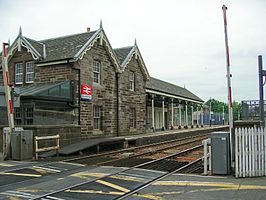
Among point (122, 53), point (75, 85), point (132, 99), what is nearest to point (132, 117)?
point (132, 99)

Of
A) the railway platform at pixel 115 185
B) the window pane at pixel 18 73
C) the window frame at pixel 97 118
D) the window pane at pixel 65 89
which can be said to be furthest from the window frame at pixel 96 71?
the railway platform at pixel 115 185

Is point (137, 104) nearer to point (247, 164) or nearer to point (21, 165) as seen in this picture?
point (21, 165)

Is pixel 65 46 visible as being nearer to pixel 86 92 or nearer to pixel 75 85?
pixel 75 85

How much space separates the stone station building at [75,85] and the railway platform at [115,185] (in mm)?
5524

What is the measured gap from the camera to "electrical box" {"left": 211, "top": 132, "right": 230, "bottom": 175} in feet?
28.8

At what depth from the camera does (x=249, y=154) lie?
27.5ft

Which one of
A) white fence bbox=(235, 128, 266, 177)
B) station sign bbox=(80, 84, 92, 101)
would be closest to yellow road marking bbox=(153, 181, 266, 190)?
white fence bbox=(235, 128, 266, 177)

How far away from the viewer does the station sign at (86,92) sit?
18.5 m

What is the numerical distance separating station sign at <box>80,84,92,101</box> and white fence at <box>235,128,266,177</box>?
11709 mm

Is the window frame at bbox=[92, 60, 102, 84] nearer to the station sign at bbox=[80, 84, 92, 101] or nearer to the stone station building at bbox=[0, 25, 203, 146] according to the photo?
the stone station building at bbox=[0, 25, 203, 146]

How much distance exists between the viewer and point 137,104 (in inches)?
989

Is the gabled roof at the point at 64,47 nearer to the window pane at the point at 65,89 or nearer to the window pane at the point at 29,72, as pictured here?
the window pane at the point at 29,72

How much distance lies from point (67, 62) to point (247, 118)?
36.3 feet

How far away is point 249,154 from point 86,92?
481 inches
